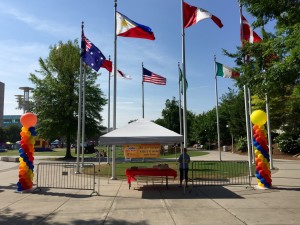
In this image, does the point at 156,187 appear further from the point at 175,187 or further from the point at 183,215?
the point at 183,215

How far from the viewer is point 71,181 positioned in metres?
17.2

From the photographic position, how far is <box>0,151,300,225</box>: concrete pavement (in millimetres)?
8648

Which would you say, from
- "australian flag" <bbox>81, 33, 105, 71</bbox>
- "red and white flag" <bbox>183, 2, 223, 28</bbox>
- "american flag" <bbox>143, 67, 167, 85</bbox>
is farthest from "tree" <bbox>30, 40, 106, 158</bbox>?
"red and white flag" <bbox>183, 2, 223, 28</bbox>

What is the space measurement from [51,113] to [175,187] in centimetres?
2839

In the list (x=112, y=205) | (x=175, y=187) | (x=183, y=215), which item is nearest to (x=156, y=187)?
(x=175, y=187)

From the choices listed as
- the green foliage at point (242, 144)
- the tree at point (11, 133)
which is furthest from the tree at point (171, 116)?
the tree at point (11, 133)

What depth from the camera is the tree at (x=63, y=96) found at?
131 feet

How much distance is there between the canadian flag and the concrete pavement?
751cm

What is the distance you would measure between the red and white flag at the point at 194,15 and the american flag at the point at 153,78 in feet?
30.6

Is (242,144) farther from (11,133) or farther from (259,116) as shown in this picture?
(11,133)

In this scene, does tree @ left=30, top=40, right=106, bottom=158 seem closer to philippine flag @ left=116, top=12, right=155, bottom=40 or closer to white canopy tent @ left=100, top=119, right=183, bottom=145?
philippine flag @ left=116, top=12, right=155, bottom=40

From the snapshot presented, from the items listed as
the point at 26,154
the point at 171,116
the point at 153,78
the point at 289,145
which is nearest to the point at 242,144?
the point at 289,145

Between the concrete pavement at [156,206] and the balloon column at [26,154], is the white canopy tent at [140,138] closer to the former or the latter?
the concrete pavement at [156,206]

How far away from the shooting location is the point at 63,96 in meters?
40.0
